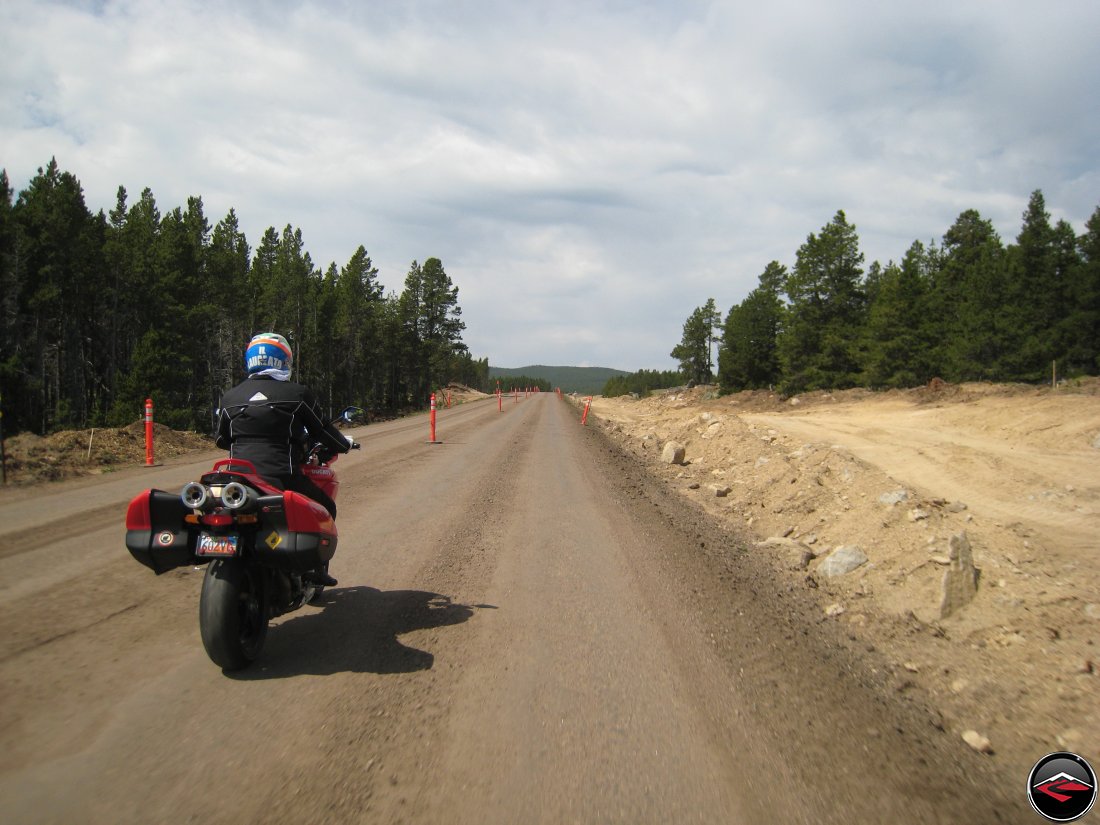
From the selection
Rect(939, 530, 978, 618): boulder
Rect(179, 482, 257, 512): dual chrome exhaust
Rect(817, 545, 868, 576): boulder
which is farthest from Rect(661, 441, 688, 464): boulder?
Rect(179, 482, 257, 512): dual chrome exhaust

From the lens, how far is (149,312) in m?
43.8

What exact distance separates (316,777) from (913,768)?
2778 mm

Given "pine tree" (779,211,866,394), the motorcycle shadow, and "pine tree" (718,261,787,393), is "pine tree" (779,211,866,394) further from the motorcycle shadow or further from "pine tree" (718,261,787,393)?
the motorcycle shadow

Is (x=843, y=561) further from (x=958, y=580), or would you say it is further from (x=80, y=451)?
(x=80, y=451)

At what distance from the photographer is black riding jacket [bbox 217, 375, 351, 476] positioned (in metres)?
3.81

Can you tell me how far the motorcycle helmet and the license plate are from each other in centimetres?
116

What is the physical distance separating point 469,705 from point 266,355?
2.66m

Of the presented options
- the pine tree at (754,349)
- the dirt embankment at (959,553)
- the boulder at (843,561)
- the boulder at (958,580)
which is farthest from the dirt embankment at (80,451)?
the pine tree at (754,349)

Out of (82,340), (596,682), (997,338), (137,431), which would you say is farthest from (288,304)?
(596,682)

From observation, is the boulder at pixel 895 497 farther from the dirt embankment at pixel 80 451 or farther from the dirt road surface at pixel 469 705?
the dirt embankment at pixel 80 451

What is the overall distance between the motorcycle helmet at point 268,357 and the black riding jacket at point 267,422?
0.06 m

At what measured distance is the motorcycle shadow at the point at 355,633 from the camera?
11.6 ft

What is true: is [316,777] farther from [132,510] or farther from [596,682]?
[132,510]

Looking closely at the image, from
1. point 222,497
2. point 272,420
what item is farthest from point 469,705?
point 272,420
